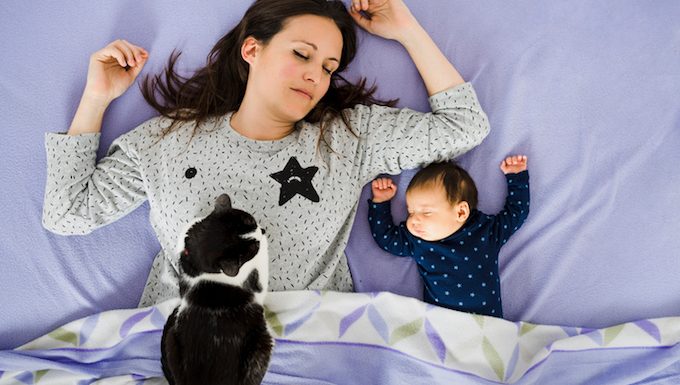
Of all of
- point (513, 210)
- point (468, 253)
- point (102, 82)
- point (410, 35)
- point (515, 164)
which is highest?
point (410, 35)

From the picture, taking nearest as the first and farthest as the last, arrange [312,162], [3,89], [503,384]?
1. [503,384]
2. [312,162]
3. [3,89]

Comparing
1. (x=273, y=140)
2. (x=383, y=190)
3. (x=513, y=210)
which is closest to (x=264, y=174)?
(x=273, y=140)

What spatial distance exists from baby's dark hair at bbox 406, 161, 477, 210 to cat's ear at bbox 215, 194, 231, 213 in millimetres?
491

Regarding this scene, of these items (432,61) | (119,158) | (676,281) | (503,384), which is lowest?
(503,384)

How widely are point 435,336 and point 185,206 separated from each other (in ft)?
2.34

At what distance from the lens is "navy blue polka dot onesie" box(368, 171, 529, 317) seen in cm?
140

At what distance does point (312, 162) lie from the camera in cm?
142

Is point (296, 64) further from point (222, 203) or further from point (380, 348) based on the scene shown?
point (380, 348)

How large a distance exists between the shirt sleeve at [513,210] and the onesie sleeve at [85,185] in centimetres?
96

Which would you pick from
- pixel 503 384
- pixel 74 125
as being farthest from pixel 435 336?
pixel 74 125

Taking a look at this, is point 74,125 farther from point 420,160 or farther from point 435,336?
point 435,336

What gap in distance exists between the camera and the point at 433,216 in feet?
4.58

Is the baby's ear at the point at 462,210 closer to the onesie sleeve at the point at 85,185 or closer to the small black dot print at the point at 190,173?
the small black dot print at the point at 190,173

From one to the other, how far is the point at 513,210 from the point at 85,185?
114 centimetres
